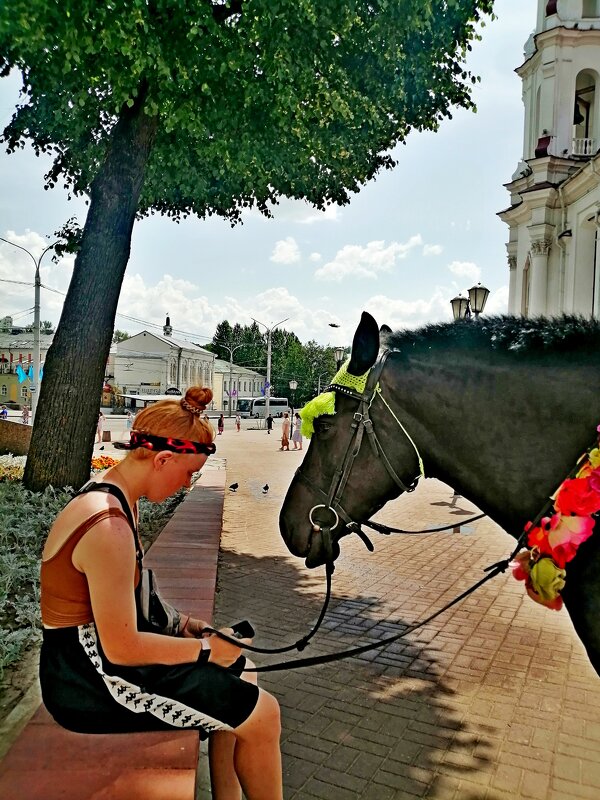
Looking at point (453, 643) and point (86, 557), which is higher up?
point (86, 557)

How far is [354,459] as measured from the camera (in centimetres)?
258

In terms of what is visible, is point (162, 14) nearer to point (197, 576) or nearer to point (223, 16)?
point (223, 16)

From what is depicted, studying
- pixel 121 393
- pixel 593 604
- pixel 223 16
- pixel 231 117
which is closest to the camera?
pixel 593 604

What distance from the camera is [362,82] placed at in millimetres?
8562

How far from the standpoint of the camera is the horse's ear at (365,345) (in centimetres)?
253

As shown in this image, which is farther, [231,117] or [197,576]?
[231,117]

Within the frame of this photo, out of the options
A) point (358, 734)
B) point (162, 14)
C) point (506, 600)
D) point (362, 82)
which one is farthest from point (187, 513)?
point (362, 82)

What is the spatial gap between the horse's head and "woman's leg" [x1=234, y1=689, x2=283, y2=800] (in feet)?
Answer: 2.32

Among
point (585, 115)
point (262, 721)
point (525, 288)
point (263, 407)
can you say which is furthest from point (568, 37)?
point (263, 407)

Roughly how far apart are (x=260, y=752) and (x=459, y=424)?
145cm

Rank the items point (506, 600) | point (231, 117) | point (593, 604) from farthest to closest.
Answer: point (231, 117)
point (506, 600)
point (593, 604)

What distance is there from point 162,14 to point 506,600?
7142 mm

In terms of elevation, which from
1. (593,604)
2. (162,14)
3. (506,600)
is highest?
(162,14)

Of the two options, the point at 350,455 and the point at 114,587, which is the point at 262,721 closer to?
the point at 114,587
